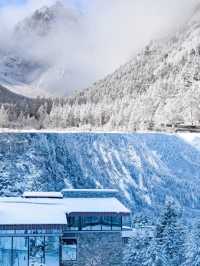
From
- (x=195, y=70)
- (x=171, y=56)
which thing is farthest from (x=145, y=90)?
(x=171, y=56)

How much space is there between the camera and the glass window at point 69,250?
2828 cm

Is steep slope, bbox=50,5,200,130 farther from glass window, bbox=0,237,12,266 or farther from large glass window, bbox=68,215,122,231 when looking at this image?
glass window, bbox=0,237,12,266

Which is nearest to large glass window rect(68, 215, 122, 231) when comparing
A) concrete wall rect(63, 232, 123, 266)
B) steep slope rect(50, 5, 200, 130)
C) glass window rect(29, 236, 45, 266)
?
concrete wall rect(63, 232, 123, 266)

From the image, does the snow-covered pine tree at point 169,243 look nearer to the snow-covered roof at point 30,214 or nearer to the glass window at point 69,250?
the glass window at point 69,250

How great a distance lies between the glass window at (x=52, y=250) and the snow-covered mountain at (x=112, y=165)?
851 centimetres

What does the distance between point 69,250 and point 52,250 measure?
1.20 metres

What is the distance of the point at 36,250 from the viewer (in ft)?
88.8

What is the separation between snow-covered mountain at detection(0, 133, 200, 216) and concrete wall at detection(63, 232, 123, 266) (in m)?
7.45

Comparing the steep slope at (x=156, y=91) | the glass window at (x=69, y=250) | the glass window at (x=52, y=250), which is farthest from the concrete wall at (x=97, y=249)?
the steep slope at (x=156, y=91)

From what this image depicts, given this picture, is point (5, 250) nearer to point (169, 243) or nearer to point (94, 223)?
point (94, 223)

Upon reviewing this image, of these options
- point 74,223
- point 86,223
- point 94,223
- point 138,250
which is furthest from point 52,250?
point 138,250

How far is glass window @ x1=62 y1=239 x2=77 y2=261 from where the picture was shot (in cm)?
2828

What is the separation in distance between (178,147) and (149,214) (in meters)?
5.34

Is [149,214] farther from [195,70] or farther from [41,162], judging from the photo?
[195,70]
